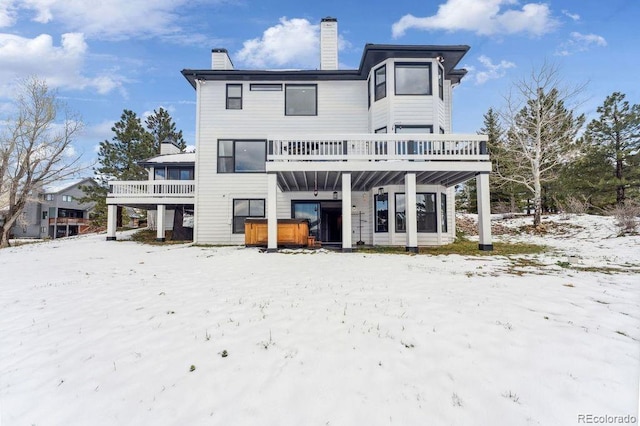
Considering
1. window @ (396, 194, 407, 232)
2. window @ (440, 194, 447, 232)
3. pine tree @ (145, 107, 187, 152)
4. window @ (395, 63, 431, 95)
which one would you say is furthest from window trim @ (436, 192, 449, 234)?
pine tree @ (145, 107, 187, 152)

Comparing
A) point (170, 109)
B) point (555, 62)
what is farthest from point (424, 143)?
point (170, 109)

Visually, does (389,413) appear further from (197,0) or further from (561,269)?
(197,0)

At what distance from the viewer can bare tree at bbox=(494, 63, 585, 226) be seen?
18.6 m

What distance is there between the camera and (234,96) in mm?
15297

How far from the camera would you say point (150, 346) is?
133 inches

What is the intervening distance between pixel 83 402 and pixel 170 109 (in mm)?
36932

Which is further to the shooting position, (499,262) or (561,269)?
(499,262)

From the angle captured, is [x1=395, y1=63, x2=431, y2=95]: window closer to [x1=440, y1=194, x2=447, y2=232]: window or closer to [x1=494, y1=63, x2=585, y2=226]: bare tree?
[x1=440, y1=194, x2=447, y2=232]: window

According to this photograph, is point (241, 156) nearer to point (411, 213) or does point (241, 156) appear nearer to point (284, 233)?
point (284, 233)

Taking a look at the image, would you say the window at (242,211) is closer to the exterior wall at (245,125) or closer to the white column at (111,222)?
the exterior wall at (245,125)

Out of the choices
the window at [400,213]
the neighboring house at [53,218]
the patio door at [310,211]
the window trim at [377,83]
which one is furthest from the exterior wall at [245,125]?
the neighboring house at [53,218]

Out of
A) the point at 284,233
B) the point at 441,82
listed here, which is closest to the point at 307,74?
the point at 441,82

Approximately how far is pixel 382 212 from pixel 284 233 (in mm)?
4762
